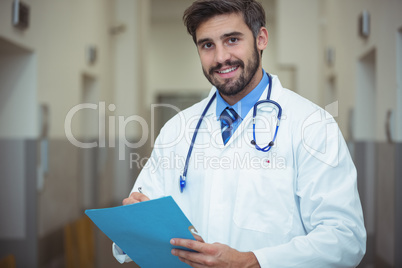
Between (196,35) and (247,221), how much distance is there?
1.91 feet

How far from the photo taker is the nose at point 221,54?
1.20 metres

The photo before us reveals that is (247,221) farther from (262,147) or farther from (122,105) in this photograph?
(122,105)

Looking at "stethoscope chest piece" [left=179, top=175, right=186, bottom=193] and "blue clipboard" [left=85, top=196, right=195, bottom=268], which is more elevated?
"stethoscope chest piece" [left=179, top=175, right=186, bottom=193]

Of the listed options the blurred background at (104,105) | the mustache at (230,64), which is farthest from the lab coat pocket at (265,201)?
the blurred background at (104,105)

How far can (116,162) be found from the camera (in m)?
4.93

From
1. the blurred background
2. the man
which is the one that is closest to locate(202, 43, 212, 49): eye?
the man

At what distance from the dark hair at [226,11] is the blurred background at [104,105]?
132 cm

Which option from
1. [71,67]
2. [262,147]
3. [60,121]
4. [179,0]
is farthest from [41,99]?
[179,0]

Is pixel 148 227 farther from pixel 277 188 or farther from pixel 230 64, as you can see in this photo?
pixel 230 64

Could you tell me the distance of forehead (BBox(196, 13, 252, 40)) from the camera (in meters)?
1.20

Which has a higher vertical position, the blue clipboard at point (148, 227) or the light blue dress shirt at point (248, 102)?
the light blue dress shirt at point (248, 102)

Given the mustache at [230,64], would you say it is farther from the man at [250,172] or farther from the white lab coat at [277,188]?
the white lab coat at [277,188]

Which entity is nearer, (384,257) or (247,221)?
(247,221)

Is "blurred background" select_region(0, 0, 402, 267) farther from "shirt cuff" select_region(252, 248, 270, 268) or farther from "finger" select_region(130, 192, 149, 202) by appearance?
"shirt cuff" select_region(252, 248, 270, 268)
